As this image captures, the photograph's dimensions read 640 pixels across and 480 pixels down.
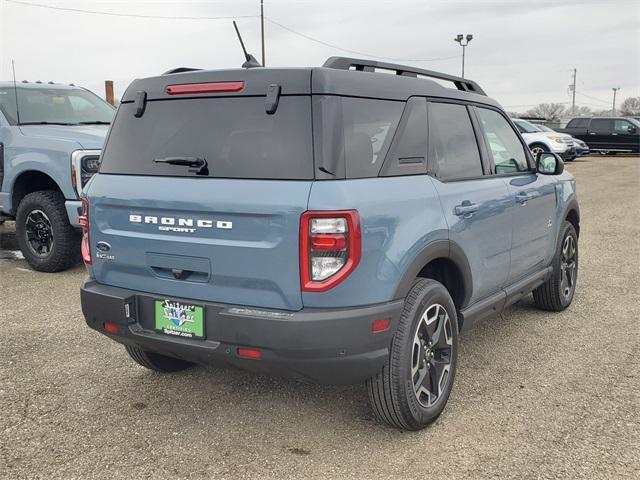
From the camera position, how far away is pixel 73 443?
3.21m

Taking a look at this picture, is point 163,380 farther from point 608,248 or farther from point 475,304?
point 608,248

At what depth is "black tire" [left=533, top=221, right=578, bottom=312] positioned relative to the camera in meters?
→ 5.16

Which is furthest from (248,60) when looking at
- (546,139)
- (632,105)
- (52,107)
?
(632,105)

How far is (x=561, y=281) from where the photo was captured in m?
5.29

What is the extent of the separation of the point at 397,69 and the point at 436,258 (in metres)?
1.09

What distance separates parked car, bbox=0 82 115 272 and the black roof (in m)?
3.45

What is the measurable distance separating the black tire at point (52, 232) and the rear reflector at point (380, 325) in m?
4.86

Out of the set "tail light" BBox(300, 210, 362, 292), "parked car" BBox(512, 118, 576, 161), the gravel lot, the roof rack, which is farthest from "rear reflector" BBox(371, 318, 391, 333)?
"parked car" BBox(512, 118, 576, 161)

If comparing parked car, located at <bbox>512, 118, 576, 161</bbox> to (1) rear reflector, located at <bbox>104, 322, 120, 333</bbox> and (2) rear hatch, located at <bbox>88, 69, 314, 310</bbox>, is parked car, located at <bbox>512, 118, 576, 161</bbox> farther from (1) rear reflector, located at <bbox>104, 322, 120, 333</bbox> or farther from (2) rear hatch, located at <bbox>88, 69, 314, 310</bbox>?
Answer: (1) rear reflector, located at <bbox>104, 322, 120, 333</bbox>

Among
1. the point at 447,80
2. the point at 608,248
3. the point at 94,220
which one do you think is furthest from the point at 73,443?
the point at 608,248

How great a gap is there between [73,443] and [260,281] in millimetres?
1351

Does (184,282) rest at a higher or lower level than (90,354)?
higher

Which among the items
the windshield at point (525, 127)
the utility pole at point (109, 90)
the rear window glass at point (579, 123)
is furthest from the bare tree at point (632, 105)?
the utility pole at point (109, 90)

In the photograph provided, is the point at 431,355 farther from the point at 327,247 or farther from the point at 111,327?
the point at 111,327
